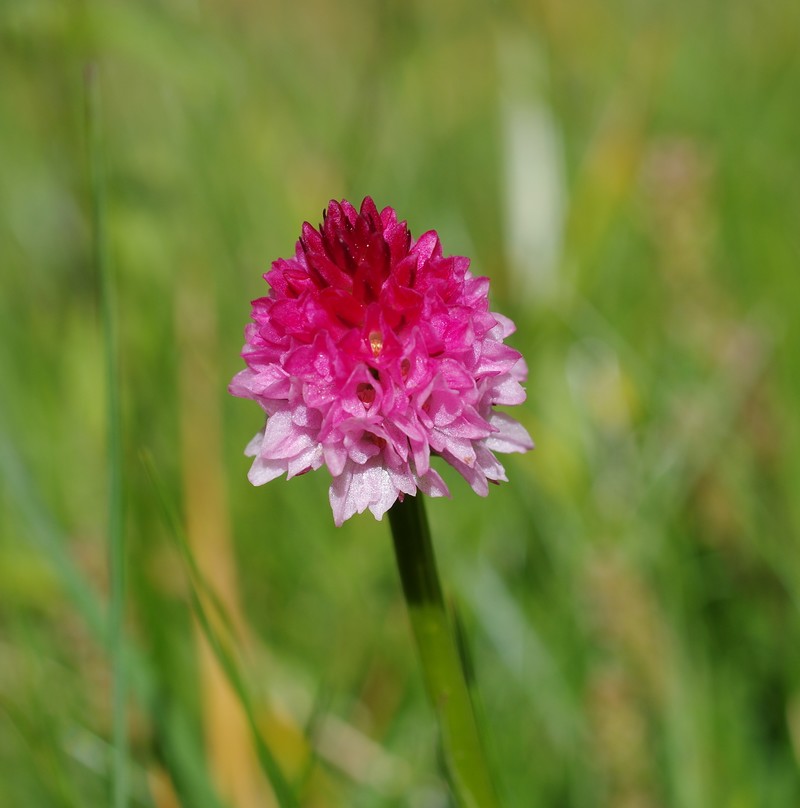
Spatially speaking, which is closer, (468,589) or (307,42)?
(468,589)

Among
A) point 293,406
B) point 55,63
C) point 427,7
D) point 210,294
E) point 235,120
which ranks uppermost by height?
point 427,7

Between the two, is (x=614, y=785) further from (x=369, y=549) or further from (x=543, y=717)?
(x=369, y=549)

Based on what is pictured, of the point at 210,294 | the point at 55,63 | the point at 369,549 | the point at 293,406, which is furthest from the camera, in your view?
the point at 210,294

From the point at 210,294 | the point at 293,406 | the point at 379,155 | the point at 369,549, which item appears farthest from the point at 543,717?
the point at 379,155

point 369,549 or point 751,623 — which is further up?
point 369,549

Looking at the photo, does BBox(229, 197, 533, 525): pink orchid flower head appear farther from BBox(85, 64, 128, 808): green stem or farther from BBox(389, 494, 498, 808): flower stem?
BBox(85, 64, 128, 808): green stem

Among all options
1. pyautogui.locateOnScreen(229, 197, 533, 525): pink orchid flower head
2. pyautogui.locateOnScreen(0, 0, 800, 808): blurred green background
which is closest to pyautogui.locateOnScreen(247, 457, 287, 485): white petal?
pyautogui.locateOnScreen(229, 197, 533, 525): pink orchid flower head

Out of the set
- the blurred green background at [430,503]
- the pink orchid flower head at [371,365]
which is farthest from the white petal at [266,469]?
the blurred green background at [430,503]
